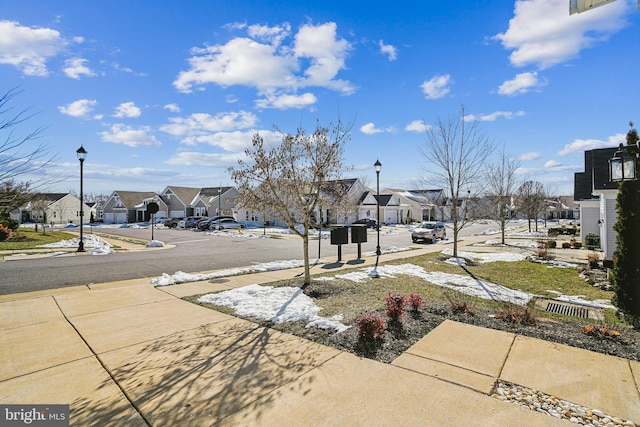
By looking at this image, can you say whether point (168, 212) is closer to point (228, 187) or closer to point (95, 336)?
point (228, 187)

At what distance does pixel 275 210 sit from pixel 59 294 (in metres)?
5.65

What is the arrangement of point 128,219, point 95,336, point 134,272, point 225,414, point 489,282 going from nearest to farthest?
point 225,414 → point 95,336 → point 489,282 → point 134,272 → point 128,219

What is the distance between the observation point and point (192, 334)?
5.58 meters

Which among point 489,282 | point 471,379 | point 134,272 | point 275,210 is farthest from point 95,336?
point 489,282

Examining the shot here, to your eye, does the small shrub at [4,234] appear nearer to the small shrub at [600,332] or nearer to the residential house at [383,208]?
the small shrub at [600,332]

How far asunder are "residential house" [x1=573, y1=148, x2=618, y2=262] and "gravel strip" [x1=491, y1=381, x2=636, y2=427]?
12.3m

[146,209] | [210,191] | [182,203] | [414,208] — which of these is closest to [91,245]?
[182,203]

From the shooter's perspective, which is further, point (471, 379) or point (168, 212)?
point (168, 212)

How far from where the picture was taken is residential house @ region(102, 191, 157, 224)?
6594cm

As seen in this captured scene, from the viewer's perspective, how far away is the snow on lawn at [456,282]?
870cm

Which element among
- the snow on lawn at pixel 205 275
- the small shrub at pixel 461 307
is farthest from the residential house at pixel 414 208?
the small shrub at pixel 461 307

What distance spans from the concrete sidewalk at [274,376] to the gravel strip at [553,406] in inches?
4.3

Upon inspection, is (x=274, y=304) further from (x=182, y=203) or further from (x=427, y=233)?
(x=182, y=203)

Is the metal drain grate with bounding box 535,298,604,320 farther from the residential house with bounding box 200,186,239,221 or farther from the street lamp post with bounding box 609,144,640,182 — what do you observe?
the residential house with bounding box 200,186,239,221
